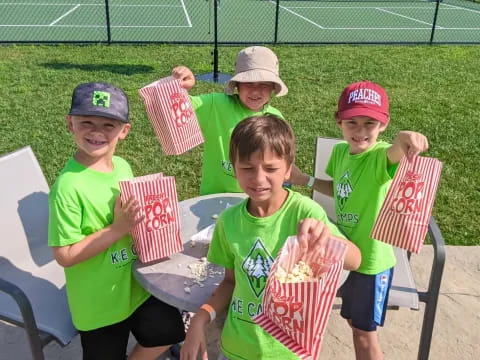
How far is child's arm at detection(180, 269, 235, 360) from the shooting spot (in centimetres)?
187

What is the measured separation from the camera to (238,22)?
16.1 meters

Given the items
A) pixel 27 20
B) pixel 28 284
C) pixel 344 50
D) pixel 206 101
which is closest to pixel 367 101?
pixel 206 101

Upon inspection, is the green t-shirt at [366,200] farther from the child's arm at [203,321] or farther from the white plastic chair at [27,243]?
the white plastic chair at [27,243]

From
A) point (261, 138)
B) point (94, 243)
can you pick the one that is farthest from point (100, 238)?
point (261, 138)

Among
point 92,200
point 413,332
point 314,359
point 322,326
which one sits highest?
point 92,200

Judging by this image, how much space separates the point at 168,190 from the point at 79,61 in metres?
8.52

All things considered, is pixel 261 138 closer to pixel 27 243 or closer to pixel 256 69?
pixel 256 69

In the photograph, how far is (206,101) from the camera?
310 centimetres

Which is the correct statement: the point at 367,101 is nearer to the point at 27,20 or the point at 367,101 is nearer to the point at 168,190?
the point at 168,190

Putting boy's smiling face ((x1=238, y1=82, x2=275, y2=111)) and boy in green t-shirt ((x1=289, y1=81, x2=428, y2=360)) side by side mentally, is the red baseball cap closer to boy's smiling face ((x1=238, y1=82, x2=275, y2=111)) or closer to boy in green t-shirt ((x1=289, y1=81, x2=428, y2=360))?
boy in green t-shirt ((x1=289, y1=81, x2=428, y2=360))

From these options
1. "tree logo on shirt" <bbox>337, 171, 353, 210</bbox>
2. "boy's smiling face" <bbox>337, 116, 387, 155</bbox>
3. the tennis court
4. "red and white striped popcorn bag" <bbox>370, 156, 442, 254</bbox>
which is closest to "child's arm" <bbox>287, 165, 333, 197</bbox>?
"tree logo on shirt" <bbox>337, 171, 353, 210</bbox>

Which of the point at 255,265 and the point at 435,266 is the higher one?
the point at 255,265

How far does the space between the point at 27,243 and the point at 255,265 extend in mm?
1623

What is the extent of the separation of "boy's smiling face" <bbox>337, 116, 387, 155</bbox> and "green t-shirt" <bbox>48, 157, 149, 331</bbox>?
112cm
